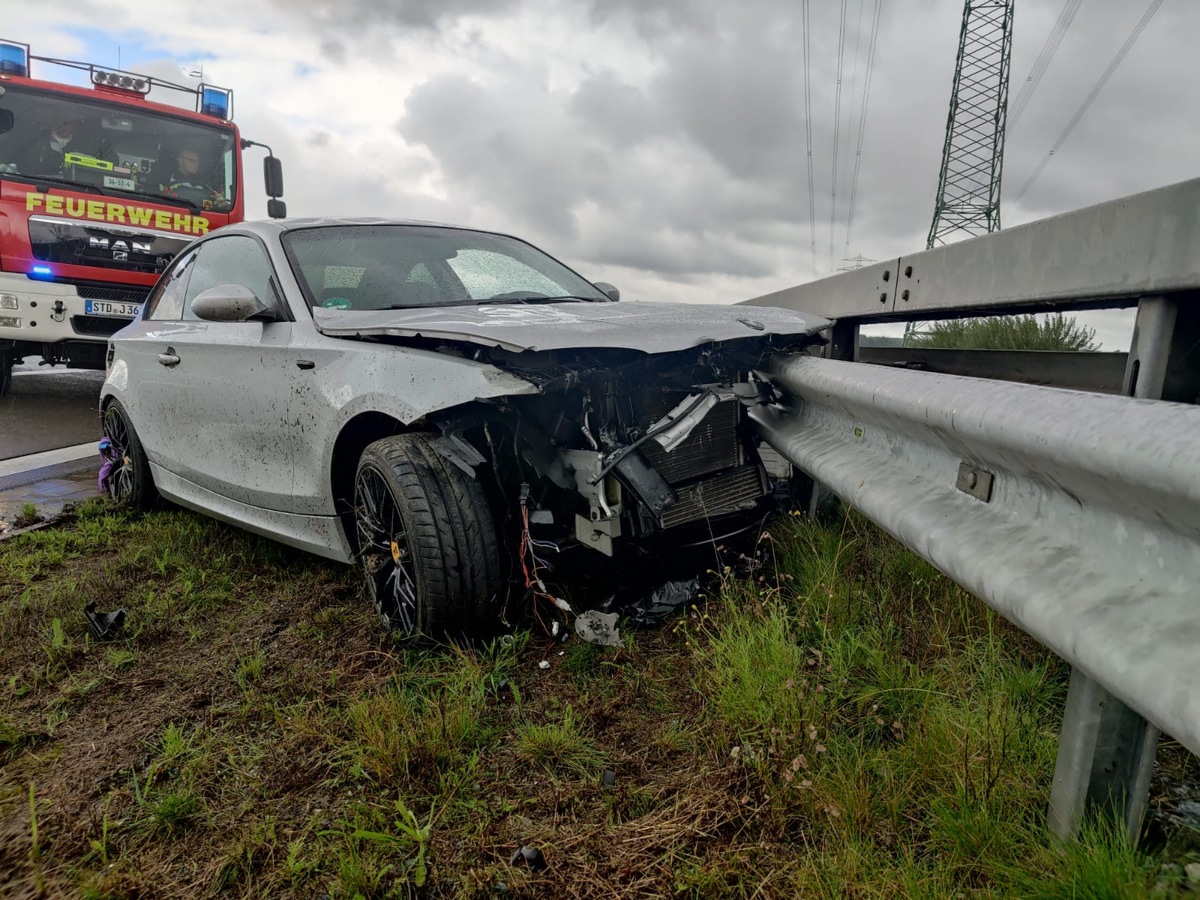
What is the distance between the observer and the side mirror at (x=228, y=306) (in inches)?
125

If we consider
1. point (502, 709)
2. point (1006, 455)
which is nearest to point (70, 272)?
point (502, 709)

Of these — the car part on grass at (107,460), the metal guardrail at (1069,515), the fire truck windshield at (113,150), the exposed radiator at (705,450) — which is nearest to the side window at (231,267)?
the car part on grass at (107,460)

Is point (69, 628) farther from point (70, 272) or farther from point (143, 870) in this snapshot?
point (70, 272)

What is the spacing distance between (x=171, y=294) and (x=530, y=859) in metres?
4.26

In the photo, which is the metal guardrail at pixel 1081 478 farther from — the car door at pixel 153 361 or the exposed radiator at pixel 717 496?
the car door at pixel 153 361

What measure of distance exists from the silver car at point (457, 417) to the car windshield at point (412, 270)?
11mm

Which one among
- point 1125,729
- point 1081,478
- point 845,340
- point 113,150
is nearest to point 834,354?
point 845,340

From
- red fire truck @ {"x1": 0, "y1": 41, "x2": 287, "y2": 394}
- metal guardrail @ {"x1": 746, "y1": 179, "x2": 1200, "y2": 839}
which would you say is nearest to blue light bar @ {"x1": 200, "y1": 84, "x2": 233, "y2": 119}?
red fire truck @ {"x1": 0, "y1": 41, "x2": 287, "y2": 394}

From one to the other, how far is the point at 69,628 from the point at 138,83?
8771 mm

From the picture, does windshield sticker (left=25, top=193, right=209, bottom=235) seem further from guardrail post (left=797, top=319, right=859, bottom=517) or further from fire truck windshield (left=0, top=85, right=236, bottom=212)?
guardrail post (left=797, top=319, right=859, bottom=517)

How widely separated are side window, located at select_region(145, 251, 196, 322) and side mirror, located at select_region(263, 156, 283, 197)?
520 centimetres

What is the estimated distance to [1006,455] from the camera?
129 cm

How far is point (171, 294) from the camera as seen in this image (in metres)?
4.68

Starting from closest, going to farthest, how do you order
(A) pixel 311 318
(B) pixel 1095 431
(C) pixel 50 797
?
1. (B) pixel 1095 431
2. (C) pixel 50 797
3. (A) pixel 311 318
